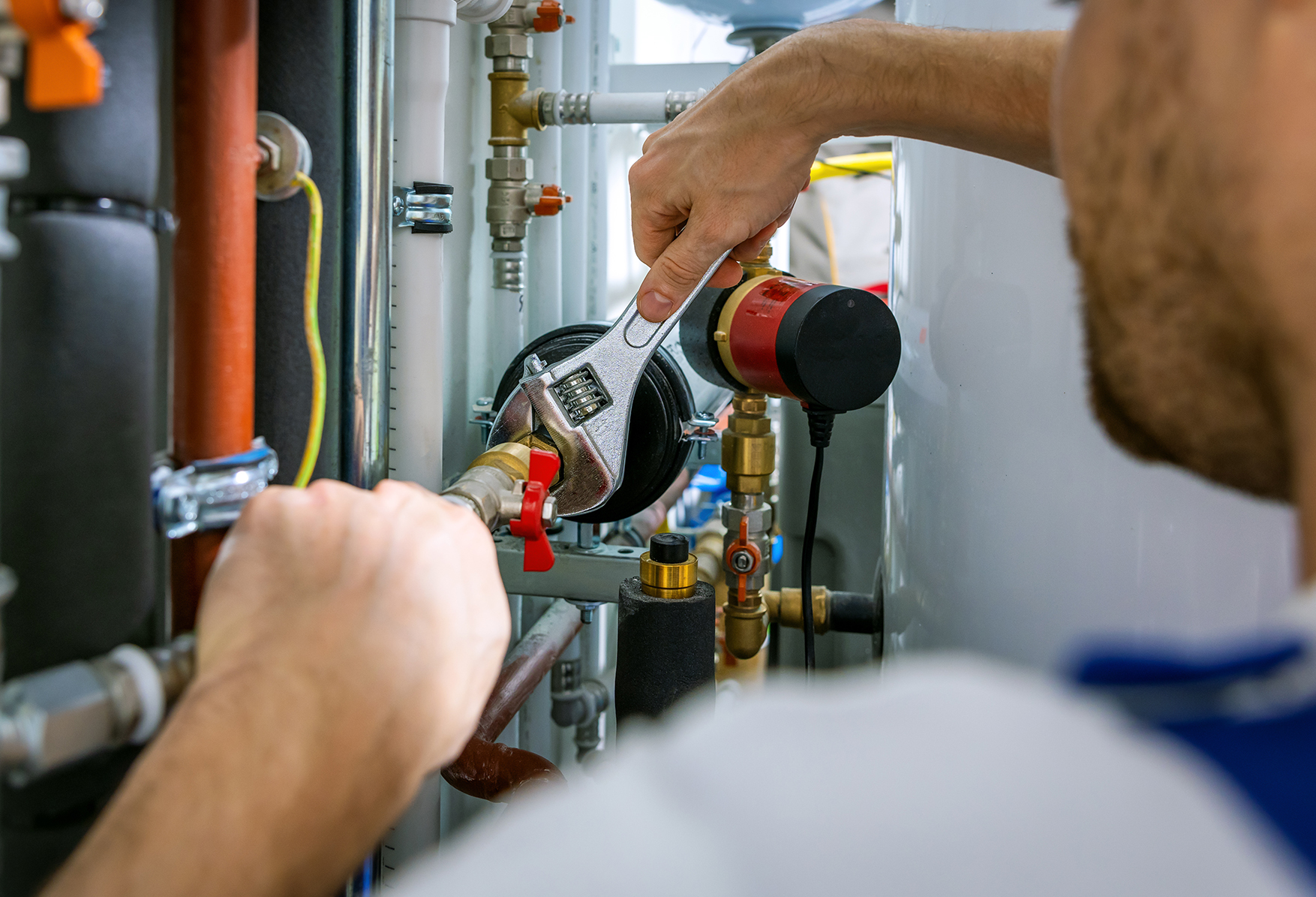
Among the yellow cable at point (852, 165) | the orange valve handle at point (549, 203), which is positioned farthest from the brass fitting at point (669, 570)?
the yellow cable at point (852, 165)

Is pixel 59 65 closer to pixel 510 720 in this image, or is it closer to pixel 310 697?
pixel 310 697

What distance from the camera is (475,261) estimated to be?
1.17 metres

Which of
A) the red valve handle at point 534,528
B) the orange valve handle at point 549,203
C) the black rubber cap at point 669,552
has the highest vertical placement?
the orange valve handle at point 549,203

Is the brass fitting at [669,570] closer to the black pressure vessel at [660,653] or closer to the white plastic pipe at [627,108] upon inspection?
the black pressure vessel at [660,653]

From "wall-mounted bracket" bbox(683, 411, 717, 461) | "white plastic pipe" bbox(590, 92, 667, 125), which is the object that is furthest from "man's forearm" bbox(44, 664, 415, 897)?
"white plastic pipe" bbox(590, 92, 667, 125)

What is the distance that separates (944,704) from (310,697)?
0.25 m

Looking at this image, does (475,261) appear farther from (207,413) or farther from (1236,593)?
(1236,593)

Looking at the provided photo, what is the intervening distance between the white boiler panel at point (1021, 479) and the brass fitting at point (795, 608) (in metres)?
0.19

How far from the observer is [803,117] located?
2.59 ft

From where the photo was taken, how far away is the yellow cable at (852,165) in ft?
6.07

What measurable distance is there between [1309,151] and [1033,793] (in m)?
0.21

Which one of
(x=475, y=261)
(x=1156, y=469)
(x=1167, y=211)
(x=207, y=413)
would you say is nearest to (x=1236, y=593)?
(x=1156, y=469)

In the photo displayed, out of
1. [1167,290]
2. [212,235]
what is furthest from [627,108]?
[1167,290]

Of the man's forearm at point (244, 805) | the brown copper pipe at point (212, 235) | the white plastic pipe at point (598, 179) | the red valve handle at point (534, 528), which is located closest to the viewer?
the man's forearm at point (244, 805)
